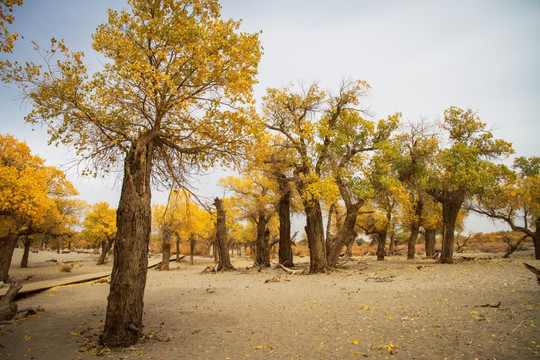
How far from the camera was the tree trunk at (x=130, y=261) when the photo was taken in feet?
15.8

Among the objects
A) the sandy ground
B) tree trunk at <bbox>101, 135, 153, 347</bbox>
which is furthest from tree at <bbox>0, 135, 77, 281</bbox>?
tree trunk at <bbox>101, 135, 153, 347</bbox>

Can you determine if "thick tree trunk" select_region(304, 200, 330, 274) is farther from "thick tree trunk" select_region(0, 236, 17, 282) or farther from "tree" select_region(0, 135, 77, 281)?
"thick tree trunk" select_region(0, 236, 17, 282)

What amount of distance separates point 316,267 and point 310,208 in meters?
3.16

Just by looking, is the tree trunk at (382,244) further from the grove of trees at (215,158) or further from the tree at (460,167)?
the tree at (460,167)

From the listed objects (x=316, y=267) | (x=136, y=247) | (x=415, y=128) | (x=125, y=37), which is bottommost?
(x=316, y=267)

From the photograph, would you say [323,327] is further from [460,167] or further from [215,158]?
[460,167]

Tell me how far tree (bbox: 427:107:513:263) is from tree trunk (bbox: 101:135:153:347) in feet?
50.0

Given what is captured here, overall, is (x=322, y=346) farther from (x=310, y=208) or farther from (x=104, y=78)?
(x=310, y=208)

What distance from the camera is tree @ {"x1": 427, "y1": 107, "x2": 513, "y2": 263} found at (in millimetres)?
14766

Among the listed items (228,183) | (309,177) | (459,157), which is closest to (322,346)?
(309,177)

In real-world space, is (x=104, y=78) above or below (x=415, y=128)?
below

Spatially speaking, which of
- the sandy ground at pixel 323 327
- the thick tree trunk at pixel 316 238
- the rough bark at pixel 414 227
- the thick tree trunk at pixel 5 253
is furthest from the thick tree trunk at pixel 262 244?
the thick tree trunk at pixel 5 253

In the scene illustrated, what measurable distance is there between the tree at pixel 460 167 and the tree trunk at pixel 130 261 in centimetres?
1522

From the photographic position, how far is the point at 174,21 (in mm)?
6117
